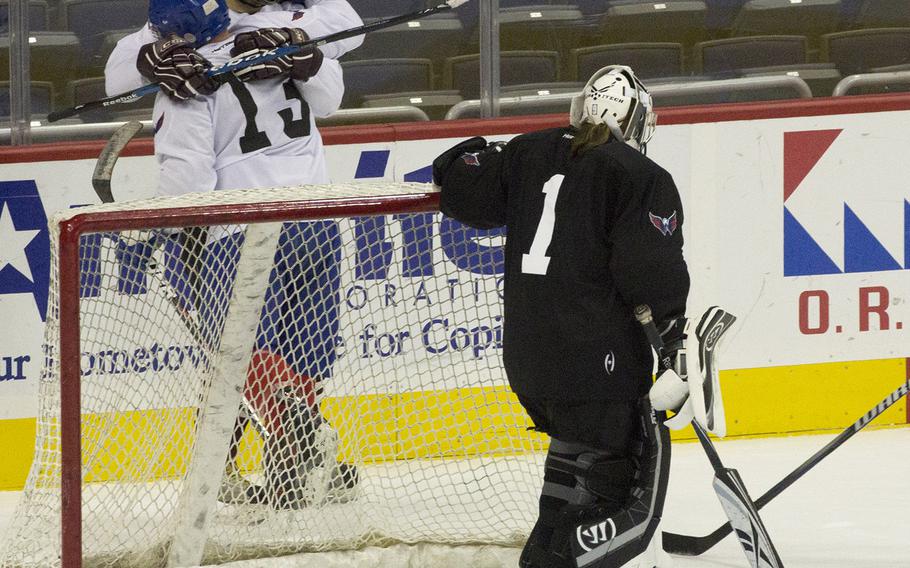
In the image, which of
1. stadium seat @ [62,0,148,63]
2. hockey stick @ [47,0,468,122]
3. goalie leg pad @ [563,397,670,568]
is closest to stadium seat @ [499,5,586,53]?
hockey stick @ [47,0,468,122]

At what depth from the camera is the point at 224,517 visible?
3229 mm

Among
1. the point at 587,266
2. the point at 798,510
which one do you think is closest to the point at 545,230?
the point at 587,266

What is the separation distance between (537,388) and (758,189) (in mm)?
1693

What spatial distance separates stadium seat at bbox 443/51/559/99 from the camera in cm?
412

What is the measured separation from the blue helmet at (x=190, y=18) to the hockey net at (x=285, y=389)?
1.45 ft

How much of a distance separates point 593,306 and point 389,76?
1.67 m

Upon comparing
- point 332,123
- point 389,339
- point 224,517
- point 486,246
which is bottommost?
point 224,517

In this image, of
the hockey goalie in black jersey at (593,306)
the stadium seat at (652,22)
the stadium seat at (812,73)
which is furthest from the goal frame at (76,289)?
the stadium seat at (812,73)

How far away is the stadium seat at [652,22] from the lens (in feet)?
13.7

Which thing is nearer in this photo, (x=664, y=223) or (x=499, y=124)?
(x=664, y=223)

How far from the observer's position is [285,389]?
3.30 m

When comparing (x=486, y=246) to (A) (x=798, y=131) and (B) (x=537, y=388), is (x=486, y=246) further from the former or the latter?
(A) (x=798, y=131)

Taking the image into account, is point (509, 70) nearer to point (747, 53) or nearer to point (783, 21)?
point (747, 53)

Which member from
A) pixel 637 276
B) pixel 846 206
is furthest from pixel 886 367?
pixel 637 276
